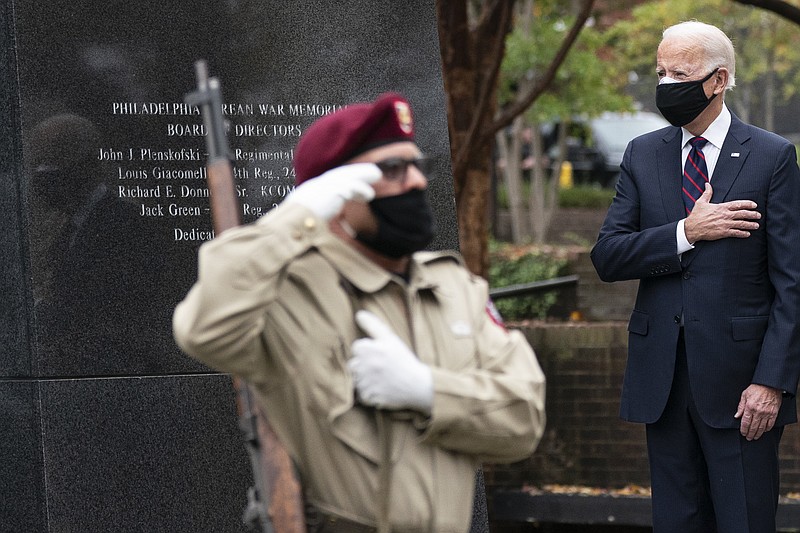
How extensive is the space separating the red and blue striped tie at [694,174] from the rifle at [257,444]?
242 centimetres

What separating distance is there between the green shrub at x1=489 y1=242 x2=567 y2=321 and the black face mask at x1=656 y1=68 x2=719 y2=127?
7.69 meters

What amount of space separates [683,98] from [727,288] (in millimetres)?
717

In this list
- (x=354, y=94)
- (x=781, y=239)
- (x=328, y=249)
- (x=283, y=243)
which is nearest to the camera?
(x=283, y=243)

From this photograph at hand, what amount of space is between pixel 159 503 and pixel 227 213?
2.53 meters

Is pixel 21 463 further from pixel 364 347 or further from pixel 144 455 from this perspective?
pixel 364 347

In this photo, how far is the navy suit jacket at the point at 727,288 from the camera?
4910 mm

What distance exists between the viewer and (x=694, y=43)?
16.5 feet

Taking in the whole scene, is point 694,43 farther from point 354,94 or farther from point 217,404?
point 217,404

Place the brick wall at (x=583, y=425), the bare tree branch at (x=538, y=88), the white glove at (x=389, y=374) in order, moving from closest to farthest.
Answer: the white glove at (x=389, y=374) → the bare tree branch at (x=538, y=88) → the brick wall at (x=583, y=425)

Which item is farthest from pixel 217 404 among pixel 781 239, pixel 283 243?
pixel 283 243

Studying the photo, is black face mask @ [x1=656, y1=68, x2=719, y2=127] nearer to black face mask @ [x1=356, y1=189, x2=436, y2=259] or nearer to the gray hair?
the gray hair

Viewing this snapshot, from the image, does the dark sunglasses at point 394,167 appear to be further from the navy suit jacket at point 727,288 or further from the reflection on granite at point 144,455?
the reflection on granite at point 144,455

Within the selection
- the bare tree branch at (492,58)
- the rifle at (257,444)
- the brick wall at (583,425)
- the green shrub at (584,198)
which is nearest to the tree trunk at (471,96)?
the bare tree branch at (492,58)

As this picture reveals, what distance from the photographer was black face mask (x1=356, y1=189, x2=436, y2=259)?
9.93ft
